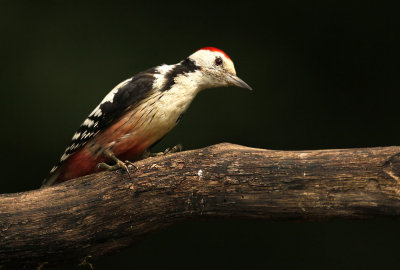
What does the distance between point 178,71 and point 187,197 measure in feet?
1.99

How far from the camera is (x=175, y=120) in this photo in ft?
7.07

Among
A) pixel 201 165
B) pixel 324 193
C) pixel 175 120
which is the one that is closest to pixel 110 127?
pixel 175 120

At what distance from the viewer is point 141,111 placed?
2.09 m

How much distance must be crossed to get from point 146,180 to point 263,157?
46 cm

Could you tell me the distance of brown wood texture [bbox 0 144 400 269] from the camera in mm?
1710

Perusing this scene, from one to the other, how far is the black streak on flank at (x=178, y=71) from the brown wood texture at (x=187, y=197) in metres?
0.35

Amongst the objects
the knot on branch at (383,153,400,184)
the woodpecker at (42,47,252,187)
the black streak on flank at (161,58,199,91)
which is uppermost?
the black streak on flank at (161,58,199,91)

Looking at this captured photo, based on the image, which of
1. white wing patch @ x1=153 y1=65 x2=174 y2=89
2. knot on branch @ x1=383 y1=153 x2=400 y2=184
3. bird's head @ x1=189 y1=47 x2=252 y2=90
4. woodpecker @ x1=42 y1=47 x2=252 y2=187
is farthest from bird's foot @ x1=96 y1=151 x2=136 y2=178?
knot on branch @ x1=383 y1=153 x2=400 y2=184

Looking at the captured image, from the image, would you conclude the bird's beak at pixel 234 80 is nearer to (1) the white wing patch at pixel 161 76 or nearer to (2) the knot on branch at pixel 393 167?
(1) the white wing patch at pixel 161 76

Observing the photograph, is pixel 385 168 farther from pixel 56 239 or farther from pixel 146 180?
pixel 56 239

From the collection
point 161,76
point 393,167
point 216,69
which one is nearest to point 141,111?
point 161,76

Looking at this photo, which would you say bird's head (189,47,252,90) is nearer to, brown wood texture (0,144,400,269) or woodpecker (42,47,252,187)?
woodpecker (42,47,252,187)

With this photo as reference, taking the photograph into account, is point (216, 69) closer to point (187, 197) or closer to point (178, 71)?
point (178, 71)

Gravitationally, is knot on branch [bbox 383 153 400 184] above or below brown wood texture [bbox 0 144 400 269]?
above
